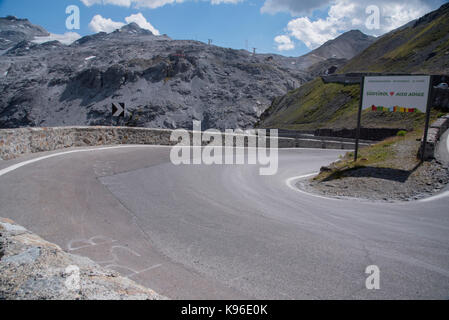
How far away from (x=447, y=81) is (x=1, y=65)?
158 metres

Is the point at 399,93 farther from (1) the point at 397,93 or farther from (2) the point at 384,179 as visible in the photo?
(2) the point at 384,179

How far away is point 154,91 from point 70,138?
81530mm

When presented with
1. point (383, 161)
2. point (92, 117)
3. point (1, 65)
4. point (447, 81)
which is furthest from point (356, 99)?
point (1, 65)

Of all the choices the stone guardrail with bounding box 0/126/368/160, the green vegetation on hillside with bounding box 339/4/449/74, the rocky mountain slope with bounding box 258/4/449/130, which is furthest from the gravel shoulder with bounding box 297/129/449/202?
the green vegetation on hillside with bounding box 339/4/449/74

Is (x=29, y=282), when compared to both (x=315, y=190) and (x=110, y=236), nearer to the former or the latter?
(x=110, y=236)

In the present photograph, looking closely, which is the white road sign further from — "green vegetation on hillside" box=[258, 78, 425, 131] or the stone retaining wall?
"green vegetation on hillside" box=[258, 78, 425, 131]

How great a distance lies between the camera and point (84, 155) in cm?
1304

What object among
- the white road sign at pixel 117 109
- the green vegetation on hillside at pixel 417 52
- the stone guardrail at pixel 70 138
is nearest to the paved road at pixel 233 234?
Answer: the stone guardrail at pixel 70 138

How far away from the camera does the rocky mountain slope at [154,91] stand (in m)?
87.7

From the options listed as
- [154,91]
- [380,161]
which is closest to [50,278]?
[380,161]

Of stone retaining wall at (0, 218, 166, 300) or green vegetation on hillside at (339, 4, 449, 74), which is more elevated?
green vegetation on hillside at (339, 4, 449, 74)

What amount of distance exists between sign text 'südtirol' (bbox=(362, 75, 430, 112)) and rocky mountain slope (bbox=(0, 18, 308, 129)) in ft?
235

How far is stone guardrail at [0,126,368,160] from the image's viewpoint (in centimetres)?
1117

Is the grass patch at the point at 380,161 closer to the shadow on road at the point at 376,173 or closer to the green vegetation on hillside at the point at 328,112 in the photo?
the shadow on road at the point at 376,173
